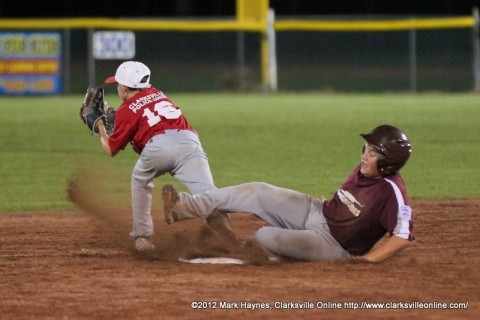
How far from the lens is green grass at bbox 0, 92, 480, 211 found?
1133cm

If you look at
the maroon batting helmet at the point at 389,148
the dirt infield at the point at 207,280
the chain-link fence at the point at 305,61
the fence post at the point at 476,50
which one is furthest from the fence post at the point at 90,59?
the maroon batting helmet at the point at 389,148

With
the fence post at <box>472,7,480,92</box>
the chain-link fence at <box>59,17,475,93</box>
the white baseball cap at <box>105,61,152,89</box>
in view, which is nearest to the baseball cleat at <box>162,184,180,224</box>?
the white baseball cap at <box>105,61,152,89</box>

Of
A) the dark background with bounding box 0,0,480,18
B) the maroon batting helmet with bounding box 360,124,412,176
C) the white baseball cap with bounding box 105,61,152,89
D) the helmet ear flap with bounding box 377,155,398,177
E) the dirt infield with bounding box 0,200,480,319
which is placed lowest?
the dirt infield with bounding box 0,200,480,319

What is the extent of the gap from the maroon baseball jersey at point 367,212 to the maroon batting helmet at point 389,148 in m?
0.09

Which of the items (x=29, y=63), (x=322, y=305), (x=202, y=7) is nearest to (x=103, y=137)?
(x=322, y=305)

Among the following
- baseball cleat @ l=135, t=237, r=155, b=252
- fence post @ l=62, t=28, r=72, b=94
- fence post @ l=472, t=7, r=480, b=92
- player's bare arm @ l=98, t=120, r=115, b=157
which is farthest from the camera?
fence post @ l=472, t=7, r=480, b=92

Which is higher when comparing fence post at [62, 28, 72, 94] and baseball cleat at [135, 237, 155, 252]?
fence post at [62, 28, 72, 94]

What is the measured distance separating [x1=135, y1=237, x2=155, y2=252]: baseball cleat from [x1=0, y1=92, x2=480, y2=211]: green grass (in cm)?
187

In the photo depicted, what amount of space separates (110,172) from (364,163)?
Answer: 249 inches

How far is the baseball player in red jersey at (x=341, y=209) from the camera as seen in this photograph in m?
6.53

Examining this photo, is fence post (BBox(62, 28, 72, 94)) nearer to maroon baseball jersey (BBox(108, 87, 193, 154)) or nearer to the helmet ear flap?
maroon baseball jersey (BBox(108, 87, 193, 154))

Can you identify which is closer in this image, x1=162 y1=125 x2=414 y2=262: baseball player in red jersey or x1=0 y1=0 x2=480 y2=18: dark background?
x1=162 y1=125 x2=414 y2=262: baseball player in red jersey

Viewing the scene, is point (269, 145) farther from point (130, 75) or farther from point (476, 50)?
point (476, 50)

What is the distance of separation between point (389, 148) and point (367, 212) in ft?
1.39
